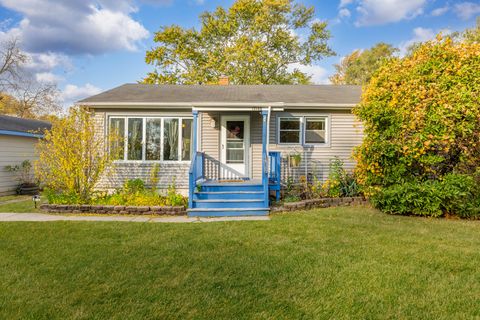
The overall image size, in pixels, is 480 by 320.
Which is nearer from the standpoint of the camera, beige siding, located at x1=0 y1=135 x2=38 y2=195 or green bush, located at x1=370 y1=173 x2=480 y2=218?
green bush, located at x1=370 y1=173 x2=480 y2=218

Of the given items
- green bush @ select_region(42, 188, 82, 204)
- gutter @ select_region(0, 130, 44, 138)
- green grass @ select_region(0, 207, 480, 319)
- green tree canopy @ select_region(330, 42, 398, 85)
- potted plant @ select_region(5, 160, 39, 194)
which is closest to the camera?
green grass @ select_region(0, 207, 480, 319)

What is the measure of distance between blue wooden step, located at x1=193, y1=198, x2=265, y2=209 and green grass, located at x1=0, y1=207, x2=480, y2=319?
1.43m

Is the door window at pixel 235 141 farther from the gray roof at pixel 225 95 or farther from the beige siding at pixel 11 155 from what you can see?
the beige siding at pixel 11 155

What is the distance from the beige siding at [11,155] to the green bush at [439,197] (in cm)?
1237

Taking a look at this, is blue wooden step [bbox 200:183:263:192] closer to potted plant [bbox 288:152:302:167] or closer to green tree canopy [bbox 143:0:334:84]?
potted plant [bbox 288:152:302:167]

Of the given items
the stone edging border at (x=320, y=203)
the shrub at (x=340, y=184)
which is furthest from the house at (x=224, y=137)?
the stone edging border at (x=320, y=203)

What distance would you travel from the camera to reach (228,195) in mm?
7172

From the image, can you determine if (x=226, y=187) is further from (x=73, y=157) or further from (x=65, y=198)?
(x=65, y=198)

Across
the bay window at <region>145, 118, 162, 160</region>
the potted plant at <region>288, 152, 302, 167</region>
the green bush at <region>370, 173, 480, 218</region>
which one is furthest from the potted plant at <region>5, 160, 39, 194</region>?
the green bush at <region>370, 173, 480, 218</region>

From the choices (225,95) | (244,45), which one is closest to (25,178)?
(225,95)

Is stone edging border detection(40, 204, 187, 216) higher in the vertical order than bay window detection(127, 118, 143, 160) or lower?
lower

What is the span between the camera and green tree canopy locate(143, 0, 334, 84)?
68.4 ft

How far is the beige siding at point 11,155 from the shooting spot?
10.1m

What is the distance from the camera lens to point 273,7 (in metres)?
21.9
